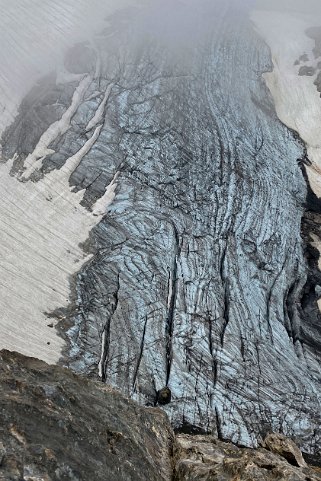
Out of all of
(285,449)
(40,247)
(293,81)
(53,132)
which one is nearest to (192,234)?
(40,247)

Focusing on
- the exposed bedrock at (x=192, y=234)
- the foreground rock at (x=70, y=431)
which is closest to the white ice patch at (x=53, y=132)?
the exposed bedrock at (x=192, y=234)

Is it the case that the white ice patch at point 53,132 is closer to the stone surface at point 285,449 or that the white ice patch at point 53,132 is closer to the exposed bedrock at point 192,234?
the exposed bedrock at point 192,234

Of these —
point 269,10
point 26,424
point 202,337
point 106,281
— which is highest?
point 269,10

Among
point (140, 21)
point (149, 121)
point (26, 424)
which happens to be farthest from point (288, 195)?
point (26, 424)

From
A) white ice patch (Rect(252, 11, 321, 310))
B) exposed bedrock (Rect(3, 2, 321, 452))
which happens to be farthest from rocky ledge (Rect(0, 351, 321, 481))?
white ice patch (Rect(252, 11, 321, 310))

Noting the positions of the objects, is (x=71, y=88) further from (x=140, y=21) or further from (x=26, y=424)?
(x=26, y=424)
